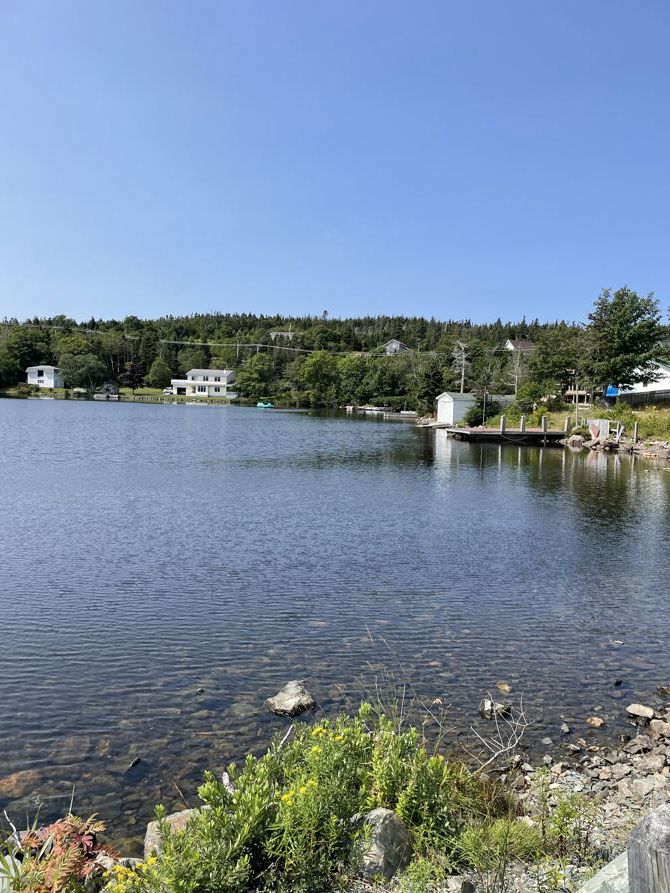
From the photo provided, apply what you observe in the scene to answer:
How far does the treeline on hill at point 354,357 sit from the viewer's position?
215ft

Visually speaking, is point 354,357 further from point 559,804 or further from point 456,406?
point 559,804

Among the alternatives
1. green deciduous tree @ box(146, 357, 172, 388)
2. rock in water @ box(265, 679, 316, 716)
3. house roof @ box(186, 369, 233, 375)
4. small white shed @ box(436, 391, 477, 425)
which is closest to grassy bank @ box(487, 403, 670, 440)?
small white shed @ box(436, 391, 477, 425)

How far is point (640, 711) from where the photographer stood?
30.2ft

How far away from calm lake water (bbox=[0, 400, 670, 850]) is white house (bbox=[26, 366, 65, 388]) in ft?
426

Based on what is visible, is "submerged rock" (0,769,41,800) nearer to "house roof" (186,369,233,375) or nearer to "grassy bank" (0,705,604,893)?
"grassy bank" (0,705,604,893)

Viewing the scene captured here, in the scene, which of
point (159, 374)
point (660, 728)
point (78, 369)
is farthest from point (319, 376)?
point (660, 728)

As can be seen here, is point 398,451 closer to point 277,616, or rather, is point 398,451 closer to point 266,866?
point 277,616

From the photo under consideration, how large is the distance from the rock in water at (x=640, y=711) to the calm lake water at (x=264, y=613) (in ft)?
0.62

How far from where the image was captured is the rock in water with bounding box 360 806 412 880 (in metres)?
4.75

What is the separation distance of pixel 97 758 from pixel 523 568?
1269 cm

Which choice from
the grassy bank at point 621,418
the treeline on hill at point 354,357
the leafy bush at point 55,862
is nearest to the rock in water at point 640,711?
the leafy bush at point 55,862

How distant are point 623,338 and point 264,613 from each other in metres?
61.3

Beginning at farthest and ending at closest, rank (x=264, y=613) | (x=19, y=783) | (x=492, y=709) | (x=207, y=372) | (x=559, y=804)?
(x=207, y=372) → (x=264, y=613) → (x=492, y=709) → (x=19, y=783) → (x=559, y=804)

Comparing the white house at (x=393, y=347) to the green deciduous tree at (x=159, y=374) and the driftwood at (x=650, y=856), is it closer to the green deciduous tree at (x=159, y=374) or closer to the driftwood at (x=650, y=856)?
the green deciduous tree at (x=159, y=374)
